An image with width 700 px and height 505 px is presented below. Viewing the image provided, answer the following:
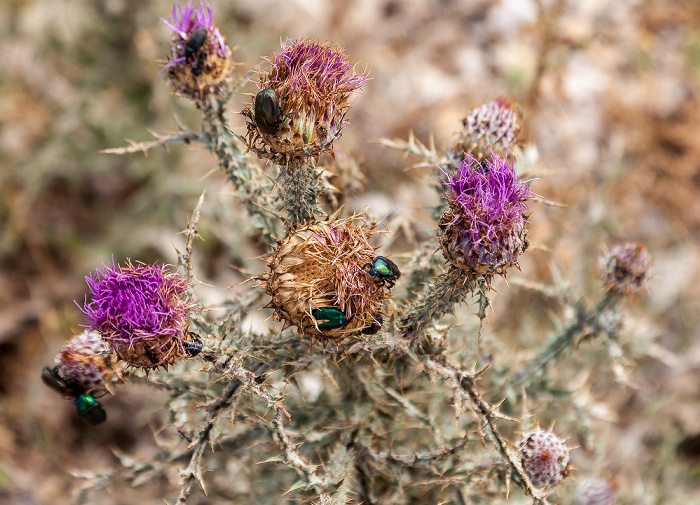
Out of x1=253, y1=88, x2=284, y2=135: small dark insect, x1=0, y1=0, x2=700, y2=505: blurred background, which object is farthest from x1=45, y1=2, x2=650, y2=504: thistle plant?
x1=0, y1=0, x2=700, y2=505: blurred background

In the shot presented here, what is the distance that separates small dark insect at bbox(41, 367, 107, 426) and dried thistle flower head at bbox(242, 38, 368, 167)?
1.37 meters

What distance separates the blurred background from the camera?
486cm

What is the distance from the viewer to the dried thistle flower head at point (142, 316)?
2.08 metres

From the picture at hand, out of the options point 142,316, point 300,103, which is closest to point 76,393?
point 142,316

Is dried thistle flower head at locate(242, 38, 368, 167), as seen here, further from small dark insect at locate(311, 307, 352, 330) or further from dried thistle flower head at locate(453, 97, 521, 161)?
dried thistle flower head at locate(453, 97, 521, 161)

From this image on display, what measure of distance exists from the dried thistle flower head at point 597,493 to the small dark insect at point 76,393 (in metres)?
2.57

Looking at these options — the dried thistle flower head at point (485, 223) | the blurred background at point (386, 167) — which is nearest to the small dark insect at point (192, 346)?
the dried thistle flower head at point (485, 223)

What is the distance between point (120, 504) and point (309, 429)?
2930 mm

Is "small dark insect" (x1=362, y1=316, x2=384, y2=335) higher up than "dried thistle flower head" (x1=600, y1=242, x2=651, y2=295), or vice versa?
"dried thistle flower head" (x1=600, y1=242, x2=651, y2=295)

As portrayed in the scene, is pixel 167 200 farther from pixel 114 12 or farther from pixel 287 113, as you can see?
pixel 287 113

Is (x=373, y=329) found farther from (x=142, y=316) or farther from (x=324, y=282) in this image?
(x=142, y=316)

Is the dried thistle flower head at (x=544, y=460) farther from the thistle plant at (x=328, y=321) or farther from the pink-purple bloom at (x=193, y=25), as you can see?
the pink-purple bloom at (x=193, y=25)

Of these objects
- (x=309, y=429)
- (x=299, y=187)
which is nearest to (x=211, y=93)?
(x=299, y=187)

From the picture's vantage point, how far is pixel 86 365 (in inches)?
99.3
